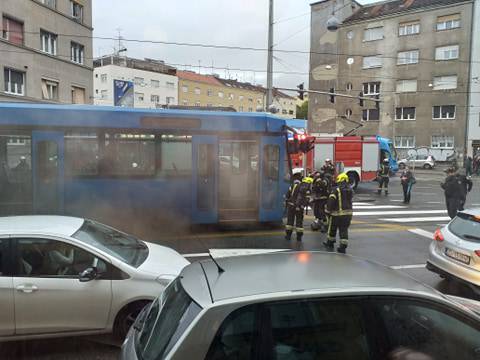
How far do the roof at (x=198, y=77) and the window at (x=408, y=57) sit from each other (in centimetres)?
4236

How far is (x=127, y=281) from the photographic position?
13.9 feet

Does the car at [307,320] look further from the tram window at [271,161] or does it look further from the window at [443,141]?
the window at [443,141]

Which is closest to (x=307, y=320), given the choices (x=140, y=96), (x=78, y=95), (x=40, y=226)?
(x=40, y=226)

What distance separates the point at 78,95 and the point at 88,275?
26.9m

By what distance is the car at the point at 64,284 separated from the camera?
13.0 ft

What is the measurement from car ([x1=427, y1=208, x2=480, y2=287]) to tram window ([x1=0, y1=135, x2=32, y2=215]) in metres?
7.76

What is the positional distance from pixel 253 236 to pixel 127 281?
5.71m

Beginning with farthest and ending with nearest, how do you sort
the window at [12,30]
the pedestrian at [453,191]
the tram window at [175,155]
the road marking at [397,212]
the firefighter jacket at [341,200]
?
the window at [12,30] → the road marking at [397,212] → the pedestrian at [453,191] → the tram window at [175,155] → the firefighter jacket at [341,200]

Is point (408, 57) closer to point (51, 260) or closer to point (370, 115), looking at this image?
point (370, 115)

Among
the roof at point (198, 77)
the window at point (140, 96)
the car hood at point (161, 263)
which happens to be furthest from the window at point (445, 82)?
the roof at point (198, 77)

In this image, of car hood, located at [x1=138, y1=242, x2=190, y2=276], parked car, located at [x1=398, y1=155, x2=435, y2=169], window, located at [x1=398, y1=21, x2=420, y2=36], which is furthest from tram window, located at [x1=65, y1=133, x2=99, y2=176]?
window, located at [x1=398, y1=21, x2=420, y2=36]

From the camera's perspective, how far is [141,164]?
9.21 meters

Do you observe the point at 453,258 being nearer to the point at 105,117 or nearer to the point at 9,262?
the point at 9,262

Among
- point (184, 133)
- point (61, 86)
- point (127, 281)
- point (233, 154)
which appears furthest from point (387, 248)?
point (61, 86)
